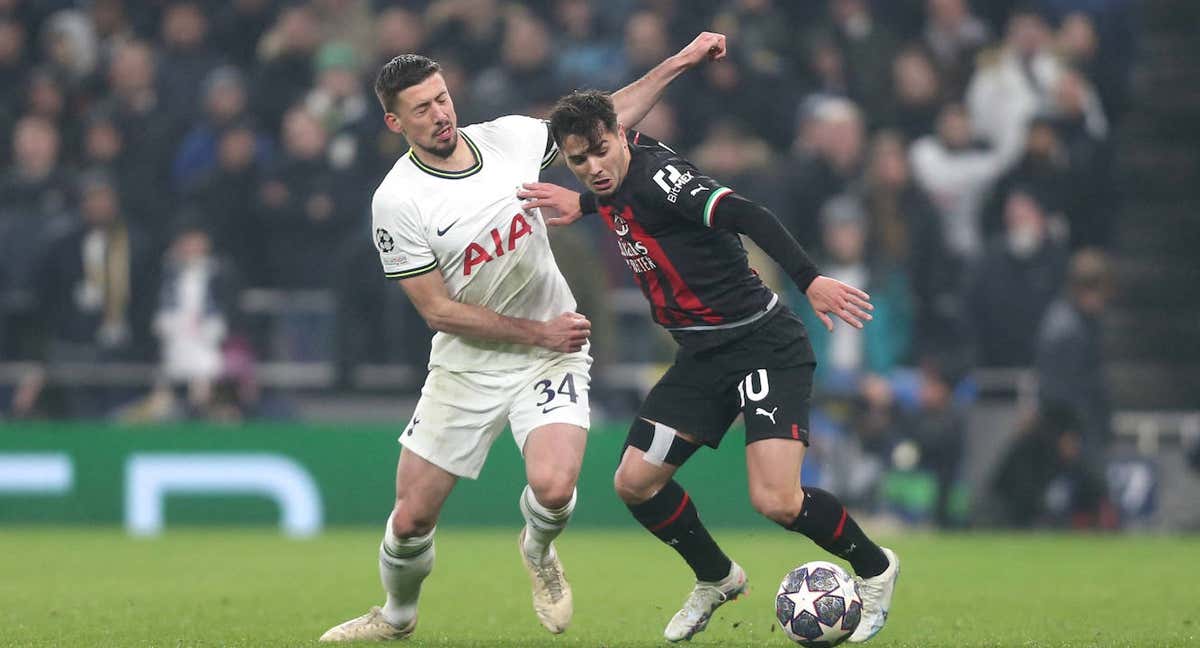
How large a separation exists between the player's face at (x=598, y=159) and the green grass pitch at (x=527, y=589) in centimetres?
193

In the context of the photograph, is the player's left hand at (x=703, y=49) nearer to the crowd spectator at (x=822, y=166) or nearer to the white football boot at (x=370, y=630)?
the white football boot at (x=370, y=630)

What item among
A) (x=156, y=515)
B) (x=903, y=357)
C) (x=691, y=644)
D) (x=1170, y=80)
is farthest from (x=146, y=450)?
(x=1170, y=80)

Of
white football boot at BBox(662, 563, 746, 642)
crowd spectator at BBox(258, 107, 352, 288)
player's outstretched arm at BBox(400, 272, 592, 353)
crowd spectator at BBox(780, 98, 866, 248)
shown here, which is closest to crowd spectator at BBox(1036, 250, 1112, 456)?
crowd spectator at BBox(780, 98, 866, 248)

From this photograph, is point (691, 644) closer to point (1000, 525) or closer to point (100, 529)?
point (1000, 525)

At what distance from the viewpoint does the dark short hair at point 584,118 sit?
7.36 metres

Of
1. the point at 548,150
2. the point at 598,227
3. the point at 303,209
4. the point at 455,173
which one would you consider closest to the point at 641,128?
the point at 598,227

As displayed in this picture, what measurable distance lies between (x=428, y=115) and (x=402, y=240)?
1.74 ft

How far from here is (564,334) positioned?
777 cm

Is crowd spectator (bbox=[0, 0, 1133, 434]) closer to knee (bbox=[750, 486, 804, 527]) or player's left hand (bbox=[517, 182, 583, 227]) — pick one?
player's left hand (bbox=[517, 182, 583, 227])

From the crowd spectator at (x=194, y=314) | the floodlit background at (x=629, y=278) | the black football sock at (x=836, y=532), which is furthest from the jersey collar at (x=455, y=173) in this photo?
the crowd spectator at (x=194, y=314)

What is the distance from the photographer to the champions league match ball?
286 inches

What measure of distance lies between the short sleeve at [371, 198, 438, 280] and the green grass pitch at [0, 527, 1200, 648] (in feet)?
5.26

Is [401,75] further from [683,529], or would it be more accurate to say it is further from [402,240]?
[683,529]

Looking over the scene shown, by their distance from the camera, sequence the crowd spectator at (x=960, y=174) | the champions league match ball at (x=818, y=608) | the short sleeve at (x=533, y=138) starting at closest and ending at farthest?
the champions league match ball at (x=818, y=608) → the short sleeve at (x=533, y=138) → the crowd spectator at (x=960, y=174)
